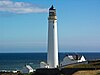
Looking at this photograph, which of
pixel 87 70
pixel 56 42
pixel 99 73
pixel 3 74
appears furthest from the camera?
pixel 3 74

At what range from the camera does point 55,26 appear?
43.2m

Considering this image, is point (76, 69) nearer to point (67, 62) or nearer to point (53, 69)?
point (53, 69)

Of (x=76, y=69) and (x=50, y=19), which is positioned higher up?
(x=50, y=19)

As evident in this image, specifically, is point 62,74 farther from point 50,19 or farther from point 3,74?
point 3,74

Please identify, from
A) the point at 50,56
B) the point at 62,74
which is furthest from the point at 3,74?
the point at 62,74

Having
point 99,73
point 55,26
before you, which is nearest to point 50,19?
point 55,26

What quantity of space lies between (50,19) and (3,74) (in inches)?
379

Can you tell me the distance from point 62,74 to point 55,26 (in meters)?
6.21

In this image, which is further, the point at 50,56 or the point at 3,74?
the point at 3,74

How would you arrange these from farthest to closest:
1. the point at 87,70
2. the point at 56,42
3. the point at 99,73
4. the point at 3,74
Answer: the point at 3,74, the point at 56,42, the point at 87,70, the point at 99,73

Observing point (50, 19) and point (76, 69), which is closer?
point (76, 69)

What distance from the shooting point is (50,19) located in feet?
143

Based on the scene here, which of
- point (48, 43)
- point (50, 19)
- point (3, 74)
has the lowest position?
point (3, 74)

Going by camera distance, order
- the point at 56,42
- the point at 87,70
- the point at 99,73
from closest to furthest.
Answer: the point at 99,73 → the point at 87,70 → the point at 56,42
